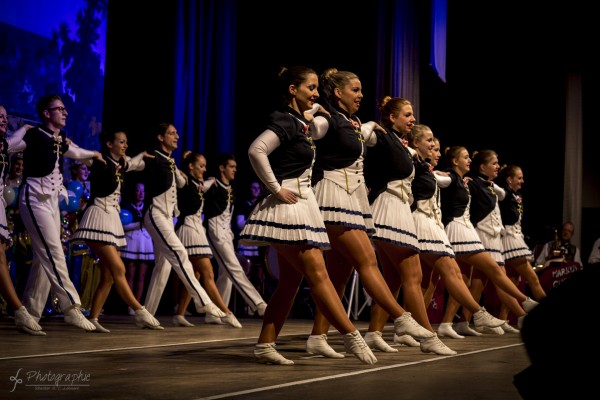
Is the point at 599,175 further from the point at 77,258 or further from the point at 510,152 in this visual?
the point at 77,258

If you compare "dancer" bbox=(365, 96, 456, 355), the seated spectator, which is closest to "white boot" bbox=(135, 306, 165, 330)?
"dancer" bbox=(365, 96, 456, 355)

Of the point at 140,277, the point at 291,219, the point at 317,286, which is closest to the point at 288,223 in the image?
the point at 291,219

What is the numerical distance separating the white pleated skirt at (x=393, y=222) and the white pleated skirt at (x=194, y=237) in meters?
2.99

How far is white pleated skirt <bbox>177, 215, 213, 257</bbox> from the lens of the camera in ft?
27.3

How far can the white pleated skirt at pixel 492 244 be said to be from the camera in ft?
26.9

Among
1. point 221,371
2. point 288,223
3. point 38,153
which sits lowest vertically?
point 221,371

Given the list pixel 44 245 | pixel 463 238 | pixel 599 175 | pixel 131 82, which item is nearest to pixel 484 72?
pixel 599 175

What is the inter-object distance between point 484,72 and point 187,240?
21.6 ft

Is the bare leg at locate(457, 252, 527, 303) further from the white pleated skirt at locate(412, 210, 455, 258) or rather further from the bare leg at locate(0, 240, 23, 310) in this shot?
the bare leg at locate(0, 240, 23, 310)

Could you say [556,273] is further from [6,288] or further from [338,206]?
[6,288]

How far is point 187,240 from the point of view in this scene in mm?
8375

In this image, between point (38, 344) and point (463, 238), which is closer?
point (38, 344)

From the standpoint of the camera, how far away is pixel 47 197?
655 cm

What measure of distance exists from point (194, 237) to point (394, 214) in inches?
127
